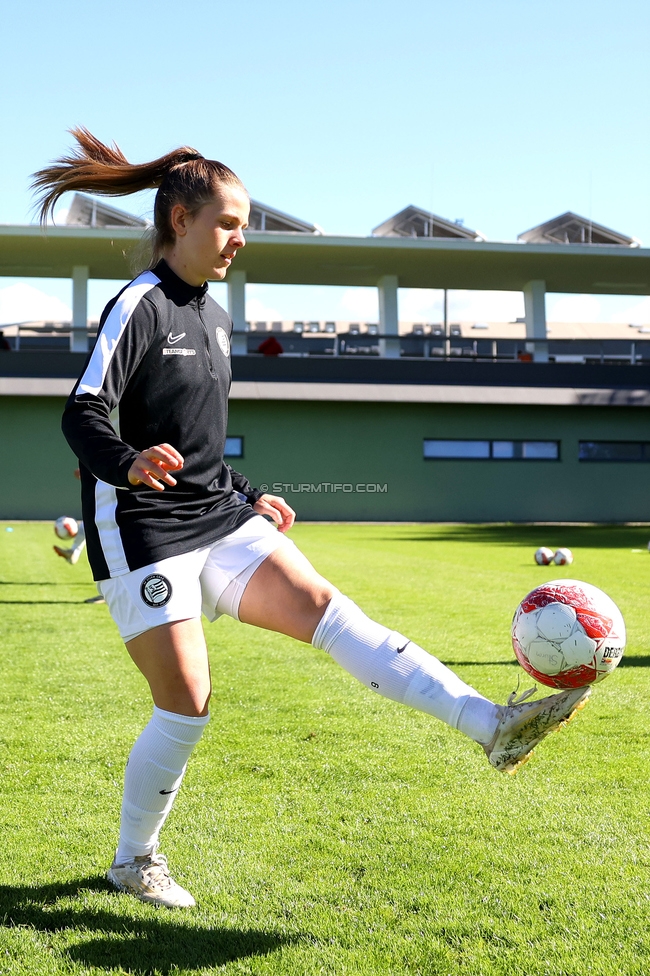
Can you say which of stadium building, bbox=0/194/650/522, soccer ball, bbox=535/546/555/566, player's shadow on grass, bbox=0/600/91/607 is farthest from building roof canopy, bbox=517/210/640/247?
player's shadow on grass, bbox=0/600/91/607

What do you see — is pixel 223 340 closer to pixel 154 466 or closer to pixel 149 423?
pixel 149 423

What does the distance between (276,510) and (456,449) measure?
92.8ft

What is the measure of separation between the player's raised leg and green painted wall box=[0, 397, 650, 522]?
2682 cm

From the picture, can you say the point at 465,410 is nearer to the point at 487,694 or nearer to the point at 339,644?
the point at 487,694

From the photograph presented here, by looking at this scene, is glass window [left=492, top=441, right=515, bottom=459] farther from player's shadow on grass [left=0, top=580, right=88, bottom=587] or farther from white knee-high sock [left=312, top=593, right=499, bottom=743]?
white knee-high sock [left=312, top=593, right=499, bottom=743]

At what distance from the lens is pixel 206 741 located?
15.9ft

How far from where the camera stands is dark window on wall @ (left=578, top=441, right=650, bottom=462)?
31.8m

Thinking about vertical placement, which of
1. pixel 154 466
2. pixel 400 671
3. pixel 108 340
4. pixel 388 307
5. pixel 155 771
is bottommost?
pixel 155 771

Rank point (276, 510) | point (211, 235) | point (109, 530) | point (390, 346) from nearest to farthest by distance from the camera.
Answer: point (109, 530), point (211, 235), point (276, 510), point (390, 346)

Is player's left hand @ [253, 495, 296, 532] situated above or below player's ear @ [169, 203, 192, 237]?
below

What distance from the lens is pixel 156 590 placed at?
2744 millimetres

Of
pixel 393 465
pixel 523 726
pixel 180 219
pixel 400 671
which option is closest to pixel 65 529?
pixel 180 219

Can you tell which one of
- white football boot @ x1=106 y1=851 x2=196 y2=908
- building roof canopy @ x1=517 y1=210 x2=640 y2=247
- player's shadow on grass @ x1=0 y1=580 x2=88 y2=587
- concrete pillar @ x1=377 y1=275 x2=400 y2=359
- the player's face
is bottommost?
player's shadow on grass @ x1=0 y1=580 x2=88 y2=587

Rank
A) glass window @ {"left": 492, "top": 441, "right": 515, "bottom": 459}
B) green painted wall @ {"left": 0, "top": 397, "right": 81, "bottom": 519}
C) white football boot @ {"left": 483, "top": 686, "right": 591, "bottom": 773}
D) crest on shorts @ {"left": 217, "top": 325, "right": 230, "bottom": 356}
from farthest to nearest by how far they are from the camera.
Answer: glass window @ {"left": 492, "top": 441, "right": 515, "bottom": 459} < green painted wall @ {"left": 0, "top": 397, "right": 81, "bottom": 519} < crest on shorts @ {"left": 217, "top": 325, "right": 230, "bottom": 356} < white football boot @ {"left": 483, "top": 686, "right": 591, "bottom": 773}
